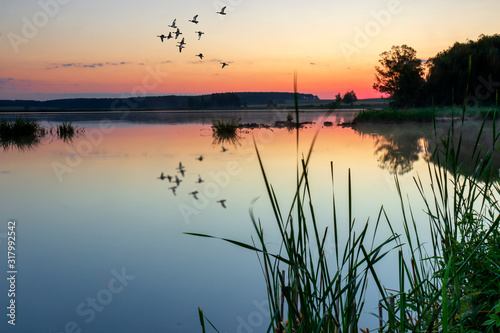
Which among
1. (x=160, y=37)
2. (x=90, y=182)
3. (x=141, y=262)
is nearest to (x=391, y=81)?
(x=160, y=37)

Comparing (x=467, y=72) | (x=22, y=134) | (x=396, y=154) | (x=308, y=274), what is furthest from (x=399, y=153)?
(x=467, y=72)

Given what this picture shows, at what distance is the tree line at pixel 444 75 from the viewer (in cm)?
2436

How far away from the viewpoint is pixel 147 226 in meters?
4.34

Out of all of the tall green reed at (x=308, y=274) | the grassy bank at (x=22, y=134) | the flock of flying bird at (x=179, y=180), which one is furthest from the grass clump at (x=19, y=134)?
the tall green reed at (x=308, y=274)

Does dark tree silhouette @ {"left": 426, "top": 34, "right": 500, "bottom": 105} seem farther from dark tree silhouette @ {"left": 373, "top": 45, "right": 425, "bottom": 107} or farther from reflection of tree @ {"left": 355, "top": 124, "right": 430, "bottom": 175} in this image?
reflection of tree @ {"left": 355, "top": 124, "right": 430, "bottom": 175}

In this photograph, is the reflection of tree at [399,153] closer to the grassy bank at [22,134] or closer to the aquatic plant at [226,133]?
the aquatic plant at [226,133]

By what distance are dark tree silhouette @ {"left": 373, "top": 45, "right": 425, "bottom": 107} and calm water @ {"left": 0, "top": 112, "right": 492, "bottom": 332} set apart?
836 inches

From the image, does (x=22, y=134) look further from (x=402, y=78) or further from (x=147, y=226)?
(x=402, y=78)

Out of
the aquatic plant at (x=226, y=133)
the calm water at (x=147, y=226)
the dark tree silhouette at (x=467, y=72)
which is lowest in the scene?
the calm water at (x=147, y=226)

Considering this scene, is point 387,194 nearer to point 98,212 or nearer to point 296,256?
point 98,212

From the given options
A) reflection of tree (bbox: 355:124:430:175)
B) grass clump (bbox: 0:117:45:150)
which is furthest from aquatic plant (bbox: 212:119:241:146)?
grass clump (bbox: 0:117:45:150)

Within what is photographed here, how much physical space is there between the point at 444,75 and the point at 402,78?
11.5 feet

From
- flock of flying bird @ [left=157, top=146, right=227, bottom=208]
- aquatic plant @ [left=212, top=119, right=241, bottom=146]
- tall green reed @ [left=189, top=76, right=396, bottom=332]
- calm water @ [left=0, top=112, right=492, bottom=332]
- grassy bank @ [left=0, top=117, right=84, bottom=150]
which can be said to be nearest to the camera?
tall green reed @ [left=189, top=76, right=396, bottom=332]

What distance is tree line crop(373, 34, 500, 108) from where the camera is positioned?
24359mm
